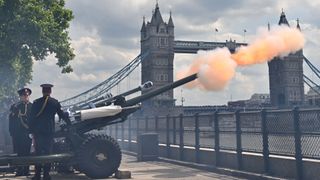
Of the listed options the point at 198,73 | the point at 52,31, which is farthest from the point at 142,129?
the point at 198,73

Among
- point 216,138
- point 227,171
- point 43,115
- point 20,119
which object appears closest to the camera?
point 43,115

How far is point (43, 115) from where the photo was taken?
9172mm

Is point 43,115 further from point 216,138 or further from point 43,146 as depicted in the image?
point 216,138

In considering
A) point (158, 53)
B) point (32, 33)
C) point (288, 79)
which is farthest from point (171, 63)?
point (32, 33)

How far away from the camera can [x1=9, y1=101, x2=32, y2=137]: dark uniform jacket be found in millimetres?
10484

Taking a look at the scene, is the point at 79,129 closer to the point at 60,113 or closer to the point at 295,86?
the point at 60,113

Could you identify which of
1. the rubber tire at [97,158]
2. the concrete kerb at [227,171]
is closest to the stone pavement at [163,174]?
the concrete kerb at [227,171]

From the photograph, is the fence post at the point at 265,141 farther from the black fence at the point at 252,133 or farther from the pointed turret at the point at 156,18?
the pointed turret at the point at 156,18

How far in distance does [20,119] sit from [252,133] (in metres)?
5.52

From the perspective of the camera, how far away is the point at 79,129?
1112 cm

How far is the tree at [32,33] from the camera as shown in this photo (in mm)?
18719

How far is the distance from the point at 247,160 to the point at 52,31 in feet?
40.2

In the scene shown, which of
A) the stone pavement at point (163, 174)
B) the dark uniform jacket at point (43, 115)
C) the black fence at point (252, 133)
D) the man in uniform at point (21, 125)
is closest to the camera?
the dark uniform jacket at point (43, 115)

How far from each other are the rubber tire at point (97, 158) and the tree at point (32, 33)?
31.1 ft
